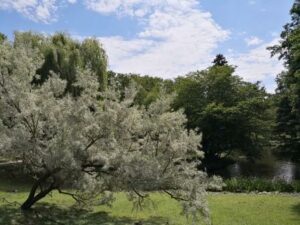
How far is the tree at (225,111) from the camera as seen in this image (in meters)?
32.1

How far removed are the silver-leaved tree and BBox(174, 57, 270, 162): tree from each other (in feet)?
58.3

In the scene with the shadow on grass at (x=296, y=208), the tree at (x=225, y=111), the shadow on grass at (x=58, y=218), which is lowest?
the shadow on grass at (x=58, y=218)

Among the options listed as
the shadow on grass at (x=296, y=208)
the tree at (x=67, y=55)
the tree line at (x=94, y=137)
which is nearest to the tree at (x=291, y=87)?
the shadow on grass at (x=296, y=208)

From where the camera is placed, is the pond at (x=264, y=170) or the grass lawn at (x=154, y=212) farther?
the pond at (x=264, y=170)

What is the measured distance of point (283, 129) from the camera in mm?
37531

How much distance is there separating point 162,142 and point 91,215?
11.8 feet

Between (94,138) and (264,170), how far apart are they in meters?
26.5

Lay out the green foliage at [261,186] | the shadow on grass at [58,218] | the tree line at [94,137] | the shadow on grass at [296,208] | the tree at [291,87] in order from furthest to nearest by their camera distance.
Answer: the green foliage at [261,186]
the tree at [291,87]
the shadow on grass at [296,208]
the shadow on grass at [58,218]
the tree line at [94,137]

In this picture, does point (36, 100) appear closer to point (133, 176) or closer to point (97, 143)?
point (97, 143)

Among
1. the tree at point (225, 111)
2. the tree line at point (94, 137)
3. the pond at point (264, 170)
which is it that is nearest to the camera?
the tree line at point (94, 137)

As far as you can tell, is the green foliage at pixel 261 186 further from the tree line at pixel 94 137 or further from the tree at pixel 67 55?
the tree at pixel 67 55

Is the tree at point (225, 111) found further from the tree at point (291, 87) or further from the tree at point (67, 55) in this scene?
Answer: the tree at point (67, 55)

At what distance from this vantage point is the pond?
3225 centimetres

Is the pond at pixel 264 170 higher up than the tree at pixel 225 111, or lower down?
lower down
